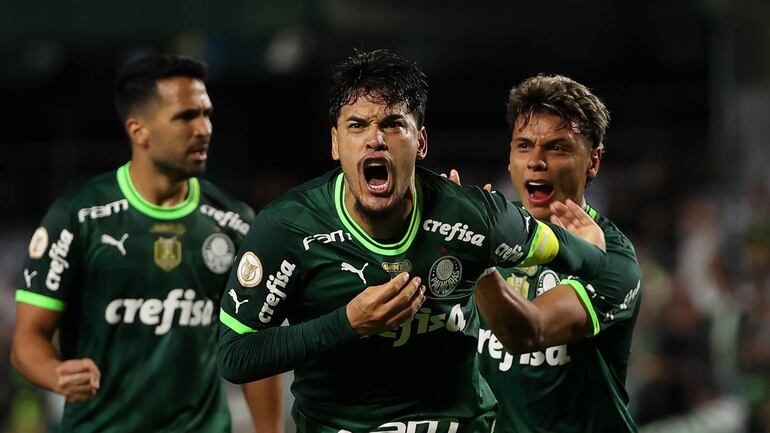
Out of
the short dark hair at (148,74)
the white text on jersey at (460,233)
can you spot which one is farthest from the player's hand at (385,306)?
the short dark hair at (148,74)

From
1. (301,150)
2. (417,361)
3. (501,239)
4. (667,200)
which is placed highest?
(301,150)

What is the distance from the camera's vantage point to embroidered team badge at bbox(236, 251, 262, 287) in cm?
460

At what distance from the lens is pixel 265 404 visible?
604cm

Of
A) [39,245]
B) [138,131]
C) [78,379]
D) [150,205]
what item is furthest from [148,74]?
[78,379]

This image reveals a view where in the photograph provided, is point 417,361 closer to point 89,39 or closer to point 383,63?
point 383,63

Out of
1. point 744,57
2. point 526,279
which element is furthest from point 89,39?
point 526,279

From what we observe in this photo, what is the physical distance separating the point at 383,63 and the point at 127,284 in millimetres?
1890

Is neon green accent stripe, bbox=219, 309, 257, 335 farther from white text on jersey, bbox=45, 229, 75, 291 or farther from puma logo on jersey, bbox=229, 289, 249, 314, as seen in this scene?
white text on jersey, bbox=45, 229, 75, 291

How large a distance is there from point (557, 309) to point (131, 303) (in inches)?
79.5

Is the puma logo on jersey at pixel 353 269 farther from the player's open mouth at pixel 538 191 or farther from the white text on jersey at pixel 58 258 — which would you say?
the white text on jersey at pixel 58 258

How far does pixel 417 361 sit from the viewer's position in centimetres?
482

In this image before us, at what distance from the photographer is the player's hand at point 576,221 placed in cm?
514

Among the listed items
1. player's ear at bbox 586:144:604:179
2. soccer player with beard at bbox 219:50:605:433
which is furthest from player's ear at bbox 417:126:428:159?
player's ear at bbox 586:144:604:179

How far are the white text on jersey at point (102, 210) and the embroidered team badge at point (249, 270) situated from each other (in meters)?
1.55
